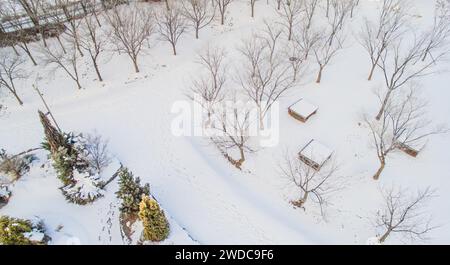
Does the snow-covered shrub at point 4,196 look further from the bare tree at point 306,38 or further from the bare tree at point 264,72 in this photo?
Answer: the bare tree at point 306,38

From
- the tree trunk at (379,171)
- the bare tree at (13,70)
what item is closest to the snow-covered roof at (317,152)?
the tree trunk at (379,171)

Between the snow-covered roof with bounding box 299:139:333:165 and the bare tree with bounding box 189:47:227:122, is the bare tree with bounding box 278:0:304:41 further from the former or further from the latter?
the snow-covered roof with bounding box 299:139:333:165

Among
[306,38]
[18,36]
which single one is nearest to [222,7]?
[306,38]

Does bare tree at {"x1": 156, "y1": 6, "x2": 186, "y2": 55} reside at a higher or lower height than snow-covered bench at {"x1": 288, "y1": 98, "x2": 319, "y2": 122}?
higher

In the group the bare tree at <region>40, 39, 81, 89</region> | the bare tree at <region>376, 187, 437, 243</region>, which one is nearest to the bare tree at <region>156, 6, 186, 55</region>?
the bare tree at <region>40, 39, 81, 89</region>

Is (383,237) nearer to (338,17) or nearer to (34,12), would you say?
(338,17)
